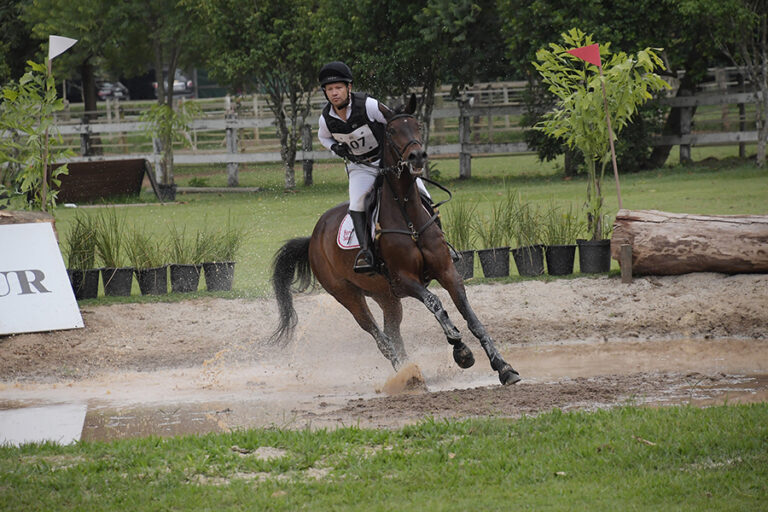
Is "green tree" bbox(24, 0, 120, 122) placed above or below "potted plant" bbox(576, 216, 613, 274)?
above

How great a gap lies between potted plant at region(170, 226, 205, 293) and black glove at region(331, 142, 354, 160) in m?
4.05

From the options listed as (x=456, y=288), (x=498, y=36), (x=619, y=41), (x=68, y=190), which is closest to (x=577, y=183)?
(x=619, y=41)

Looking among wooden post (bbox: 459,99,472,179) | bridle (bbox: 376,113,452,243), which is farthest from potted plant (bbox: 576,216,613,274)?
wooden post (bbox: 459,99,472,179)

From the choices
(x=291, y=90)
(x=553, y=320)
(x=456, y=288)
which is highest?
(x=291, y=90)

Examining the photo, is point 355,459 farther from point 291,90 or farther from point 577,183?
point 291,90

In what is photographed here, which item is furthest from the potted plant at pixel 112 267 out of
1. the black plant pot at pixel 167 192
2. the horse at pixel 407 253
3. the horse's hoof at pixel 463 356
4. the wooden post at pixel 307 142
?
the wooden post at pixel 307 142

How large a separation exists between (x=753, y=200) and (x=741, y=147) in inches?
354

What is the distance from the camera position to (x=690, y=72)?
2358cm

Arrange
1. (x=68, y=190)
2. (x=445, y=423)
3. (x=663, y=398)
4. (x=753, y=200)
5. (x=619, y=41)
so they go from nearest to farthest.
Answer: (x=445, y=423)
(x=663, y=398)
(x=753, y=200)
(x=619, y=41)
(x=68, y=190)

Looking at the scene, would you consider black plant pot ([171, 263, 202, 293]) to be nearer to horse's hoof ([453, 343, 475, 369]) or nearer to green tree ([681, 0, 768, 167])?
horse's hoof ([453, 343, 475, 369])

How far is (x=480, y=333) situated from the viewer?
715cm

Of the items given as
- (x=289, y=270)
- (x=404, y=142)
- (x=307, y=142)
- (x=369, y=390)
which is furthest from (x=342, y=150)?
(x=307, y=142)

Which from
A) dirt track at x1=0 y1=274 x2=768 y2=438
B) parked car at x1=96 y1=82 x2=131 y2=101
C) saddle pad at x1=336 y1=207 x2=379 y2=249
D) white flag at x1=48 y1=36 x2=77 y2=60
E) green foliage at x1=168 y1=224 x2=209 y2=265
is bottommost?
dirt track at x1=0 y1=274 x2=768 y2=438

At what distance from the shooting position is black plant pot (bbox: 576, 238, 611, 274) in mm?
11156
